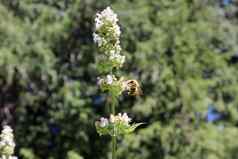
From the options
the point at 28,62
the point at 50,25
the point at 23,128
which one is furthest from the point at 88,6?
the point at 23,128

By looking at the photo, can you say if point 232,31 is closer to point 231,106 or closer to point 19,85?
point 231,106

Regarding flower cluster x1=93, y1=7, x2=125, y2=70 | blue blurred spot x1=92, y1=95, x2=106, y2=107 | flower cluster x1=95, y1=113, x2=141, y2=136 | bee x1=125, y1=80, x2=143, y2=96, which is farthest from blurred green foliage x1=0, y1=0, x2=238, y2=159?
flower cluster x1=93, y1=7, x2=125, y2=70

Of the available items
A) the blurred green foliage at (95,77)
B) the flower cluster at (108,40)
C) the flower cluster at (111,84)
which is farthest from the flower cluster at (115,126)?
the blurred green foliage at (95,77)

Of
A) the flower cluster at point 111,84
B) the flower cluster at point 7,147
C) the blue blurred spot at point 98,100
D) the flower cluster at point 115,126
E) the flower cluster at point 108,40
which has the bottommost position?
the flower cluster at point 7,147

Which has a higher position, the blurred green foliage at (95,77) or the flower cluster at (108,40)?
the blurred green foliage at (95,77)

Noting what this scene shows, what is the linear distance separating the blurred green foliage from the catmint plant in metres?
15.1

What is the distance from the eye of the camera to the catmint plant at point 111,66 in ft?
8.80

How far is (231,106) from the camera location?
71.4ft

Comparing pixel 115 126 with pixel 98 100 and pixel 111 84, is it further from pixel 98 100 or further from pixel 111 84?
pixel 98 100

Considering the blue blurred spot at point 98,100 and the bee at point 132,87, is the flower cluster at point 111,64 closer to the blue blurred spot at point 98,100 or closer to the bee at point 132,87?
the bee at point 132,87

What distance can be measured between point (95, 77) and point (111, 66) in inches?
658

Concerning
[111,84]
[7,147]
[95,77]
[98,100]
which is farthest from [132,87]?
[98,100]

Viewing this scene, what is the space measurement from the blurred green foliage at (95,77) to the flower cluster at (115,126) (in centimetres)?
1503

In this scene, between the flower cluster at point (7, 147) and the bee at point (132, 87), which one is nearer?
the flower cluster at point (7, 147)
